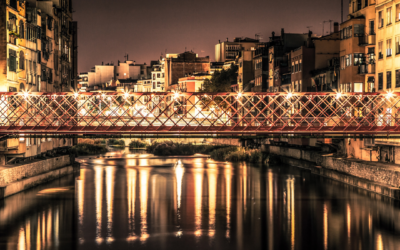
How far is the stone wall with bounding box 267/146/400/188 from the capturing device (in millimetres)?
33500

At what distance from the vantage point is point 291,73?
217 feet

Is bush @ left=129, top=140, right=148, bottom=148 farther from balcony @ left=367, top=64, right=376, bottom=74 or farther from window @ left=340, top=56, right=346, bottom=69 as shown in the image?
balcony @ left=367, top=64, right=376, bottom=74

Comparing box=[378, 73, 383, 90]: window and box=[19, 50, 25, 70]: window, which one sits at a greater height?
box=[19, 50, 25, 70]: window

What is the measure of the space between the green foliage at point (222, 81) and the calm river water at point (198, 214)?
43241mm

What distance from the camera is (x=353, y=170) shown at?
131 feet

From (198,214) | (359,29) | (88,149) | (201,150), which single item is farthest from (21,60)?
(201,150)

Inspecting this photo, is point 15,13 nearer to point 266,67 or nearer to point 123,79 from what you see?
point 266,67

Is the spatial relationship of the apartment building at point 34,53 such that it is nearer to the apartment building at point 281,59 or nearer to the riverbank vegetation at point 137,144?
the riverbank vegetation at point 137,144

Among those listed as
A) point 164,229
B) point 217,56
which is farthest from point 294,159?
point 217,56

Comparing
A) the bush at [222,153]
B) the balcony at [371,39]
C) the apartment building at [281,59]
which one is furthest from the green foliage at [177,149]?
the balcony at [371,39]

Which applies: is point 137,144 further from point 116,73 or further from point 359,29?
point 116,73

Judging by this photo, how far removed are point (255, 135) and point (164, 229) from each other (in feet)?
30.1

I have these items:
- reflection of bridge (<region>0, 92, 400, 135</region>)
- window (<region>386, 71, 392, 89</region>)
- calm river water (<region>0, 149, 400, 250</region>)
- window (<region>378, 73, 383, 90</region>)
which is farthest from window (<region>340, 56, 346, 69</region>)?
calm river water (<region>0, 149, 400, 250</region>)

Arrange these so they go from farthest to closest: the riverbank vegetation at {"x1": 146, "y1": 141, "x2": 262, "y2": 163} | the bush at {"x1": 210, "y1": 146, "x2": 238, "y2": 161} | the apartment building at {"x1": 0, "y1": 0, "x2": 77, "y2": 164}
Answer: the bush at {"x1": 210, "y1": 146, "x2": 238, "y2": 161} < the riverbank vegetation at {"x1": 146, "y1": 141, "x2": 262, "y2": 163} < the apartment building at {"x1": 0, "y1": 0, "x2": 77, "y2": 164}
